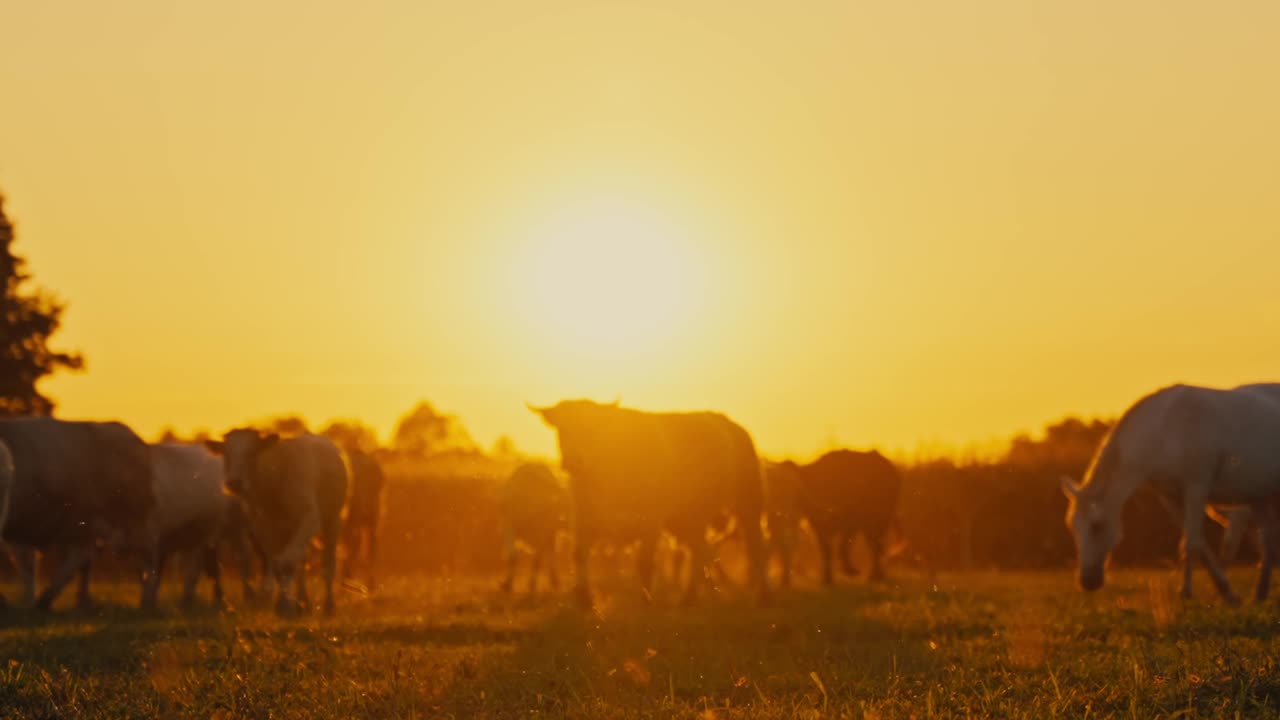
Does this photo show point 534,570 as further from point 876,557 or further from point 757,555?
point 876,557

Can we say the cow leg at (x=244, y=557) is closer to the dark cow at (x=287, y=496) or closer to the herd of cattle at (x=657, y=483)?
the dark cow at (x=287, y=496)

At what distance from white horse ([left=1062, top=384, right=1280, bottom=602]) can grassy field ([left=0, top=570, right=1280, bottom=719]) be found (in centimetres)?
87

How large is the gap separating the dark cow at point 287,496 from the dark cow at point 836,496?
8959 mm

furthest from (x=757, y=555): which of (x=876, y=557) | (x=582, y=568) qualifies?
(x=876, y=557)

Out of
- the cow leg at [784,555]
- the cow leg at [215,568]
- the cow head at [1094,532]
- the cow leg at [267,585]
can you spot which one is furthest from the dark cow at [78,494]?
the cow head at [1094,532]

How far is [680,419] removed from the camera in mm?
17125

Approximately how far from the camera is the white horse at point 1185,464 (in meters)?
14.9

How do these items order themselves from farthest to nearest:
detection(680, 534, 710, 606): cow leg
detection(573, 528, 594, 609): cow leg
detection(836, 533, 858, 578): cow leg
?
detection(836, 533, 858, 578): cow leg
detection(680, 534, 710, 606): cow leg
detection(573, 528, 594, 609): cow leg

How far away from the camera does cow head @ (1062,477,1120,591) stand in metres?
14.7

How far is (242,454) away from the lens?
51.9ft

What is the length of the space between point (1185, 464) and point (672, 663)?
844 cm

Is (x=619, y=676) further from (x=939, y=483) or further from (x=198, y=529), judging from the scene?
(x=939, y=483)

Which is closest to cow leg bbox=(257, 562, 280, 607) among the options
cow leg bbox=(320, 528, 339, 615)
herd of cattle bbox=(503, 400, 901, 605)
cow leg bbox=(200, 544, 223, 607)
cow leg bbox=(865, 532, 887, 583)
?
cow leg bbox=(320, 528, 339, 615)

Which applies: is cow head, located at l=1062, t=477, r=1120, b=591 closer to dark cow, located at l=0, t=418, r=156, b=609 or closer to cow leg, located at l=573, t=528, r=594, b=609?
cow leg, located at l=573, t=528, r=594, b=609
